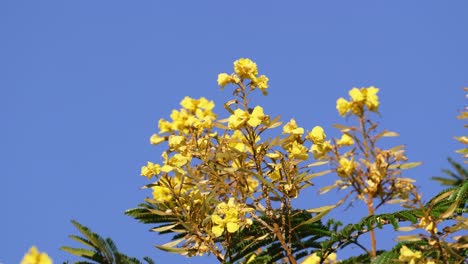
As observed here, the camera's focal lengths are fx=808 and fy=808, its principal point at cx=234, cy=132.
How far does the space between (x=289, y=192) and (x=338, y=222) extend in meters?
0.38

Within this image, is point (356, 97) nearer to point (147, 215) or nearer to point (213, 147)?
point (213, 147)

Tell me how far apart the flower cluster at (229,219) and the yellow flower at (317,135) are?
565 millimetres

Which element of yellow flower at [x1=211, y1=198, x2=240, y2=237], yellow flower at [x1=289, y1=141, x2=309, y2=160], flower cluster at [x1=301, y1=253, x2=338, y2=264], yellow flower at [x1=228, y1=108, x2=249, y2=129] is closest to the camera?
flower cluster at [x1=301, y1=253, x2=338, y2=264]

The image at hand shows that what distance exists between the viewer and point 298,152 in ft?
13.8

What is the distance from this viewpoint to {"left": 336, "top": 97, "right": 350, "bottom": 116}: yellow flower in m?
3.47

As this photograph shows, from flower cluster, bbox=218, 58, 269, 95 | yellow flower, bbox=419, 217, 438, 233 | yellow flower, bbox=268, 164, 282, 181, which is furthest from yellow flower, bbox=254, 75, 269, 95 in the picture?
yellow flower, bbox=419, 217, 438, 233

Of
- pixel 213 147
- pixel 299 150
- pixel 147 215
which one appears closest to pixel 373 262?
pixel 299 150

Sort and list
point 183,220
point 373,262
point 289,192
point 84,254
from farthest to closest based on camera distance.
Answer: point 183,220
point 289,192
point 84,254
point 373,262

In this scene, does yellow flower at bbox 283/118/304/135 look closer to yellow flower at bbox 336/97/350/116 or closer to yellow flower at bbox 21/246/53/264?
yellow flower at bbox 336/97/350/116

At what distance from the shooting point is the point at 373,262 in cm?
344

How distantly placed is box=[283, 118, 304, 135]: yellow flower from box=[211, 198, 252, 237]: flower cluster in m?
0.53

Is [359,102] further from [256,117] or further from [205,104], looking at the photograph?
[205,104]

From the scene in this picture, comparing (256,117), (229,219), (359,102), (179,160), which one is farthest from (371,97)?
(179,160)

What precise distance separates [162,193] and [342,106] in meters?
1.26
